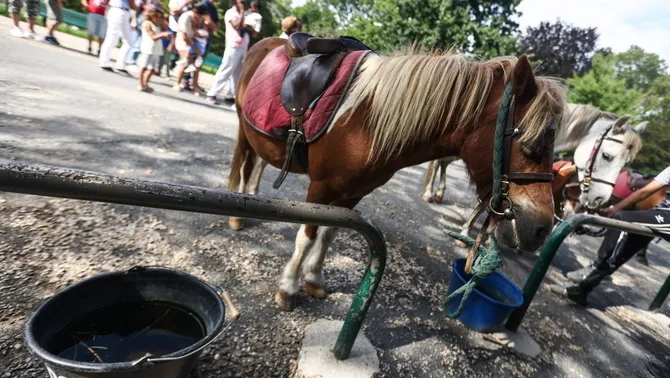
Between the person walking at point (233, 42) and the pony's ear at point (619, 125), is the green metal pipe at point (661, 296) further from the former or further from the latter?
the person walking at point (233, 42)

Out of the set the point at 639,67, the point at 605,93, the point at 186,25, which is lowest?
the point at 186,25

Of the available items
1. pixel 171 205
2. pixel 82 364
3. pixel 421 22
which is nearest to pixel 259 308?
pixel 82 364

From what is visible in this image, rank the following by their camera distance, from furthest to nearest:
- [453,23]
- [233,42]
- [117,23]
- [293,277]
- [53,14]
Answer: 1. [453,23]
2. [53,14]
3. [233,42]
4. [117,23]
5. [293,277]

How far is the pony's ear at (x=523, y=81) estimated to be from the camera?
1.57m

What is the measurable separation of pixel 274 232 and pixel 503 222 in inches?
87.4

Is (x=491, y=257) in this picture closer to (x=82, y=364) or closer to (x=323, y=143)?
Answer: (x=323, y=143)

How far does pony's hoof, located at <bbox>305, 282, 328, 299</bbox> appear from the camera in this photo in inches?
102

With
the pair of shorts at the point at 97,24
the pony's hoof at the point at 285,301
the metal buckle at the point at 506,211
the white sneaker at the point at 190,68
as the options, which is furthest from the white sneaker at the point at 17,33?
the metal buckle at the point at 506,211

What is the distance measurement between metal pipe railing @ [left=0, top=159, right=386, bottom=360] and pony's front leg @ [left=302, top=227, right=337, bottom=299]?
A: 106 centimetres

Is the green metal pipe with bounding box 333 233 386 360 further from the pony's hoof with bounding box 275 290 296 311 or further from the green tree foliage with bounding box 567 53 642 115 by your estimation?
the green tree foliage with bounding box 567 53 642 115

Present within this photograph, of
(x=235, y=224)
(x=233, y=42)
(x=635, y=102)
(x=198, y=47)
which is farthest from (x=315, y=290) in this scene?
(x=635, y=102)

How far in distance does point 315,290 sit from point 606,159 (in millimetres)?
3837

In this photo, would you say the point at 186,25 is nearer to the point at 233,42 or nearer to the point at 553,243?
the point at 233,42

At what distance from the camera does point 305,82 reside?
89.5 inches
